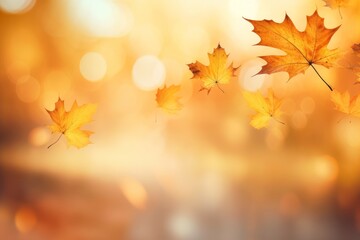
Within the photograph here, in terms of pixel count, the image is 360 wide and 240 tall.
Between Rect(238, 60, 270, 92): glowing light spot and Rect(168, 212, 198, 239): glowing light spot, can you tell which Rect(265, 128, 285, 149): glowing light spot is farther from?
Rect(168, 212, 198, 239): glowing light spot

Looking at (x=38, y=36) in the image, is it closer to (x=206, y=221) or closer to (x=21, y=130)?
(x=21, y=130)

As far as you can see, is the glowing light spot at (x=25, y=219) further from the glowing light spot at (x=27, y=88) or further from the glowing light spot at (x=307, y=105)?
the glowing light spot at (x=307, y=105)

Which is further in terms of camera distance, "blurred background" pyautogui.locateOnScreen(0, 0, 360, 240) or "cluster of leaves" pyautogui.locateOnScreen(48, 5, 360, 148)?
"blurred background" pyautogui.locateOnScreen(0, 0, 360, 240)

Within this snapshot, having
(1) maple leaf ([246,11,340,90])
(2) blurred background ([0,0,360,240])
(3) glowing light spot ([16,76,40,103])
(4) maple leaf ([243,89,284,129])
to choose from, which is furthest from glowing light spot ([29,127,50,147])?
(1) maple leaf ([246,11,340,90])

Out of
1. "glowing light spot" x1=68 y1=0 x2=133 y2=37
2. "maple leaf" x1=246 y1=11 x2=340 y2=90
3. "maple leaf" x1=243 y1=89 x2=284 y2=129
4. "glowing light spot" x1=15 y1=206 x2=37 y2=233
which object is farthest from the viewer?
"glowing light spot" x1=68 y1=0 x2=133 y2=37

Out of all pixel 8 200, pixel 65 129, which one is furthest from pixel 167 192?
pixel 8 200

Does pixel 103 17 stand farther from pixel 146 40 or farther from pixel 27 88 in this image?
pixel 27 88

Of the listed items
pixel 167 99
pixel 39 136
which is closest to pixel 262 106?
pixel 167 99
